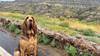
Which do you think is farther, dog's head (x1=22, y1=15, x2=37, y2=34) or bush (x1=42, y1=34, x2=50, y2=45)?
bush (x1=42, y1=34, x2=50, y2=45)

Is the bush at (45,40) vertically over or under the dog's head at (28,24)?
under

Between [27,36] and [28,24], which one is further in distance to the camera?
[27,36]

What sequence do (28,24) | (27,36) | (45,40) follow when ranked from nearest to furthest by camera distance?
(28,24) < (27,36) < (45,40)

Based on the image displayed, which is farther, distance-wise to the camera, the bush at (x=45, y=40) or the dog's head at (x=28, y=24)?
the bush at (x=45, y=40)

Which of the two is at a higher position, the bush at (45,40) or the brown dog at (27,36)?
the brown dog at (27,36)

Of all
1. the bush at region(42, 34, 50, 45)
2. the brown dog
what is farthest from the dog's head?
the bush at region(42, 34, 50, 45)

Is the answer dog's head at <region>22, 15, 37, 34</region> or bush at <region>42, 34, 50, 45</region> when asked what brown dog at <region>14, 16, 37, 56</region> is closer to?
dog's head at <region>22, 15, 37, 34</region>

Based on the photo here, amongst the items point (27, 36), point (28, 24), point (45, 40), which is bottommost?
point (45, 40)

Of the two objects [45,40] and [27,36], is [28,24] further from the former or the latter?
[45,40]

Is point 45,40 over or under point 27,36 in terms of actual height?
under

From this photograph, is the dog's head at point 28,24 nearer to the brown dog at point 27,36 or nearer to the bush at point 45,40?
the brown dog at point 27,36

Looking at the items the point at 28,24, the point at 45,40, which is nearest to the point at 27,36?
the point at 28,24

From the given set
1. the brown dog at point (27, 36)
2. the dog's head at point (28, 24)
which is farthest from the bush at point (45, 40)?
the dog's head at point (28, 24)

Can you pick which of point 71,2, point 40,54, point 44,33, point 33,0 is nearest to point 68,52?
point 40,54
